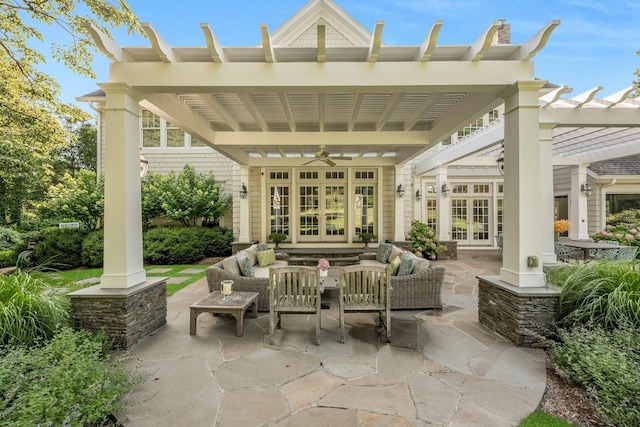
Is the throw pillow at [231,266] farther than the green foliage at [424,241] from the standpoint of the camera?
No

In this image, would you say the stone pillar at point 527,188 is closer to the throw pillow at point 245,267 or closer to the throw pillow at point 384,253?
the throw pillow at point 384,253

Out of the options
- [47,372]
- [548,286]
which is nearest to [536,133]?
[548,286]

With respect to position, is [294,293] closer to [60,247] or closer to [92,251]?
[92,251]

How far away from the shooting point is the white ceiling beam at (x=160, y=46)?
3230 mm

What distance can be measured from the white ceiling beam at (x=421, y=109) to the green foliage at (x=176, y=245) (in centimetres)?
738

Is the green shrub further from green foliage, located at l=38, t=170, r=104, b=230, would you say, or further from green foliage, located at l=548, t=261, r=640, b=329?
green foliage, located at l=548, t=261, r=640, b=329

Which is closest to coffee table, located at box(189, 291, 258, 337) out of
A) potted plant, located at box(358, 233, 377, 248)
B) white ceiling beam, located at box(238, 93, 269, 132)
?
white ceiling beam, located at box(238, 93, 269, 132)

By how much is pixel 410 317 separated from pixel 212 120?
551 centimetres

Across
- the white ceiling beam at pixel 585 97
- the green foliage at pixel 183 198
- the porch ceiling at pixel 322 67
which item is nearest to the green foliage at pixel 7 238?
the green foliage at pixel 183 198

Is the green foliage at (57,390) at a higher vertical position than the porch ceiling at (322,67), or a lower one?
lower

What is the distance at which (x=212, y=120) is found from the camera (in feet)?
20.5

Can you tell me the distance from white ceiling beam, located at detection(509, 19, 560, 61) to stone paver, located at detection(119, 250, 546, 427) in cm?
359

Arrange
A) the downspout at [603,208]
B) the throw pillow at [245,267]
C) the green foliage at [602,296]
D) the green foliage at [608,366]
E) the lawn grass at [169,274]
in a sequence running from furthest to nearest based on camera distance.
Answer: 1. the downspout at [603,208]
2. the lawn grass at [169,274]
3. the throw pillow at [245,267]
4. the green foliage at [602,296]
5. the green foliage at [608,366]

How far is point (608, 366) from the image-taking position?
2.38 metres
